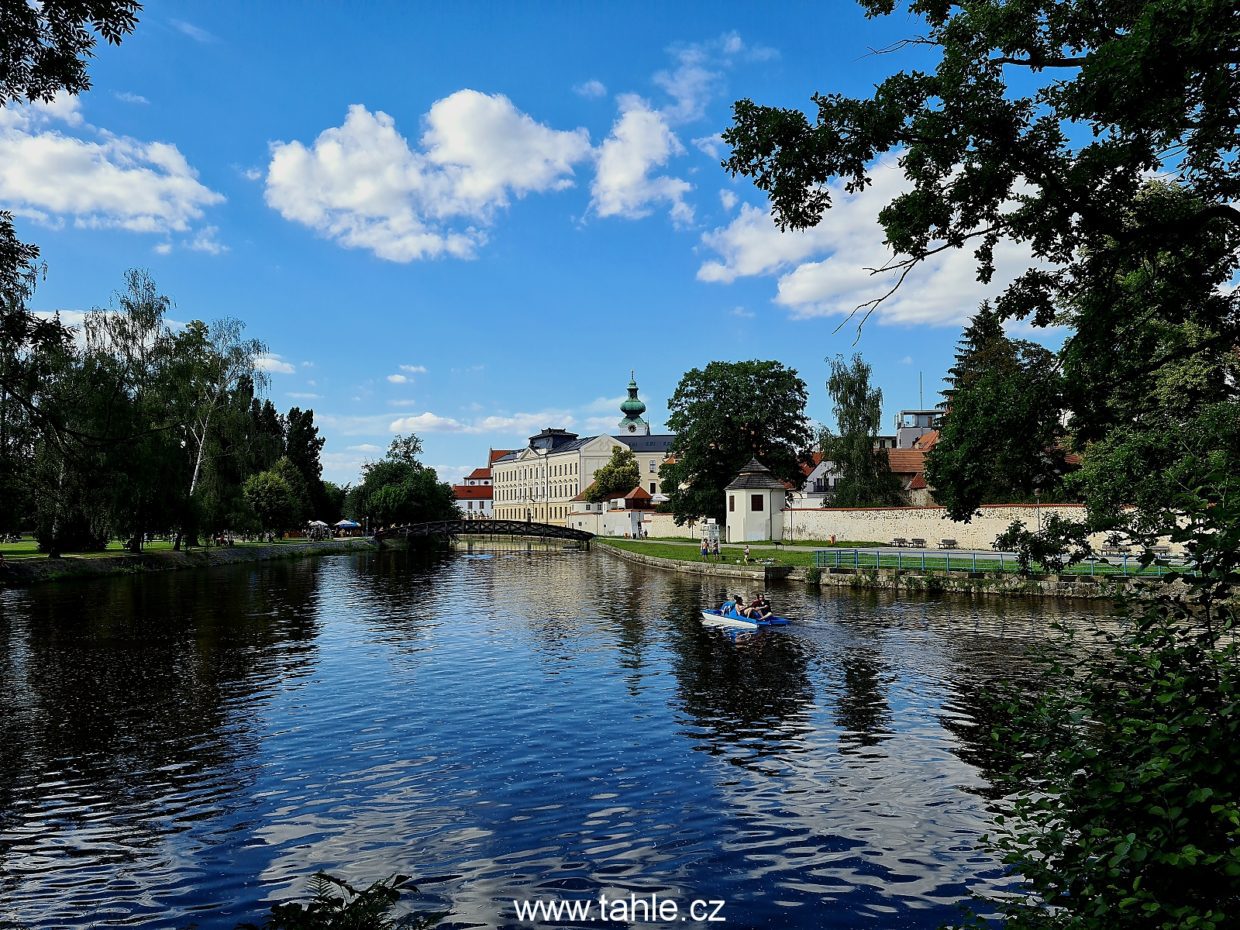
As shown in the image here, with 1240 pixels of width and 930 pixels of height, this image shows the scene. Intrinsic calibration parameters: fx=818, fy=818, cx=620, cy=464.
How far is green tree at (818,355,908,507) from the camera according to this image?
203ft

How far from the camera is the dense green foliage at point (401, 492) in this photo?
315 ft

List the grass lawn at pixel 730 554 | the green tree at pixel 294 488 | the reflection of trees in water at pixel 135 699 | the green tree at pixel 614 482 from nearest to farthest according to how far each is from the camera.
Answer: the reflection of trees in water at pixel 135 699
the grass lawn at pixel 730 554
the green tree at pixel 294 488
the green tree at pixel 614 482

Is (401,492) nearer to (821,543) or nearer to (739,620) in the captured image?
(821,543)

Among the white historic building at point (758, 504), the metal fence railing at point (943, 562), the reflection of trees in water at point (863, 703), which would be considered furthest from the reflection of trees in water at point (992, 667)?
the white historic building at point (758, 504)

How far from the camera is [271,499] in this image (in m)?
70.8

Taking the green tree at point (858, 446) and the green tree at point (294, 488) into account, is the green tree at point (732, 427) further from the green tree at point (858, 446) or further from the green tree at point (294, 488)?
the green tree at point (294, 488)

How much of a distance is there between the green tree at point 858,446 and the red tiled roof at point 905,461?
10.9 m

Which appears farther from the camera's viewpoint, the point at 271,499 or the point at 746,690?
the point at 271,499

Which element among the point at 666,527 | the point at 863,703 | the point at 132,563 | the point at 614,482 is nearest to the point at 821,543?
the point at 666,527

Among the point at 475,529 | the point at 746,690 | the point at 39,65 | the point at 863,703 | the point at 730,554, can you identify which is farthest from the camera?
the point at 475,529

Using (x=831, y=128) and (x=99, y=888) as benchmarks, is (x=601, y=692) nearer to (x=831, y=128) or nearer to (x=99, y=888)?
(x=99, y=888)

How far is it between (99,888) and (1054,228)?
13196 mm

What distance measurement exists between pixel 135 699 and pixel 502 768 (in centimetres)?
971

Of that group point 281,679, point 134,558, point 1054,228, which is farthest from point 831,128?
point 134,558
